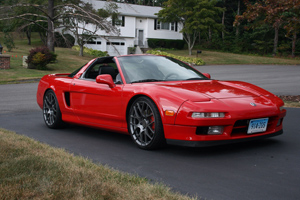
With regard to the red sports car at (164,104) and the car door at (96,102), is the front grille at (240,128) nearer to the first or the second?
the red sports car at (164,104)

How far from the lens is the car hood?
5146mm

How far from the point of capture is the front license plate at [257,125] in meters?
5.09

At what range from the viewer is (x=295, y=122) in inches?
299

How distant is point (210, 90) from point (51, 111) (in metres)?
3.42

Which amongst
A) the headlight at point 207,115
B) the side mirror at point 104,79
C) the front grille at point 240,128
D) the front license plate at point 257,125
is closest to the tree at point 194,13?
the side mirror at point 104,79

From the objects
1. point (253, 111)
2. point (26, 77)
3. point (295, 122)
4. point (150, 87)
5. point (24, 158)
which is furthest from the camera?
point (26, 77)

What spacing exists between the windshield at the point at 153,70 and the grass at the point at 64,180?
1.80m

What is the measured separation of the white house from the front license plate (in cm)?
4588

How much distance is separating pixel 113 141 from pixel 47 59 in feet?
69.6

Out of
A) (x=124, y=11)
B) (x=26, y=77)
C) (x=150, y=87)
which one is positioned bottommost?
(x=26, y=77)

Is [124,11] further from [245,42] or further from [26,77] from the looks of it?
[26,77]

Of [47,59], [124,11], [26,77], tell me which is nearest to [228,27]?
[124,11]

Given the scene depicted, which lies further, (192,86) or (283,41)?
(283,41)

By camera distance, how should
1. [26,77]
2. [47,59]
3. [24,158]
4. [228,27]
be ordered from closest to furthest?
[24,158] < [26,77] < [47,59] < [228,27]
